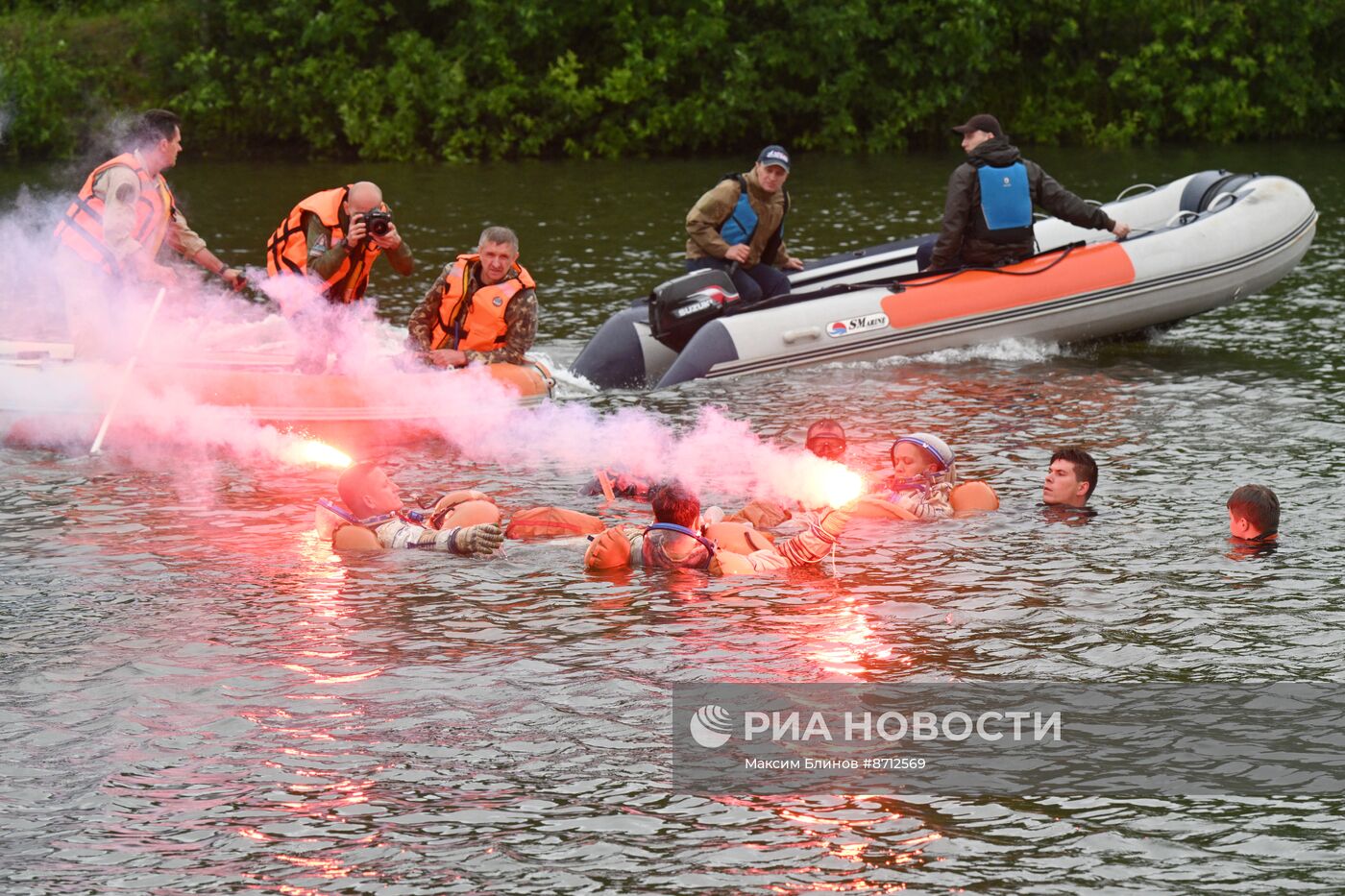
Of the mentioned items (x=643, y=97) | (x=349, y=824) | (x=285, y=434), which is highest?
(x=643, y=97)

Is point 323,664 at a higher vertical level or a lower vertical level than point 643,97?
lower

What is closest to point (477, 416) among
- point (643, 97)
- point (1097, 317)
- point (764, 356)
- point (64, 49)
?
point (764, 356)

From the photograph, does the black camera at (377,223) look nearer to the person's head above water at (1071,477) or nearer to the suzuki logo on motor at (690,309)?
the suzuki logo on motor at (690,309)

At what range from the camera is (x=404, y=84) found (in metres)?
30.9

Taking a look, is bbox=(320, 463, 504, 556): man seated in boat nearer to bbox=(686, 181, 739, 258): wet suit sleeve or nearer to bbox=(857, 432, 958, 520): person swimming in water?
bbox=(857, 432, 958, 520): person swimming in water

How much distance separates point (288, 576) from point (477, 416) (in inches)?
120

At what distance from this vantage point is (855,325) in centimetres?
1335

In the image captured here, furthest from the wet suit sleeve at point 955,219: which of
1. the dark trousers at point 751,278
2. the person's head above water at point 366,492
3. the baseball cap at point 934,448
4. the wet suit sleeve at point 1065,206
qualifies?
the person's head above water at point 366,492

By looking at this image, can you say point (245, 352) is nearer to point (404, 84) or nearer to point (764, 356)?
point (764, 356)

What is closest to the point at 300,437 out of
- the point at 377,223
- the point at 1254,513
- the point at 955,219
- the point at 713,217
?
the point at 377,223

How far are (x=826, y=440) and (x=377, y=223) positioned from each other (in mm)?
3386

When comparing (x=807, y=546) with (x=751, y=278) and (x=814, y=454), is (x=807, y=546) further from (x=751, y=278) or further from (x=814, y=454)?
(x=751, y=278)

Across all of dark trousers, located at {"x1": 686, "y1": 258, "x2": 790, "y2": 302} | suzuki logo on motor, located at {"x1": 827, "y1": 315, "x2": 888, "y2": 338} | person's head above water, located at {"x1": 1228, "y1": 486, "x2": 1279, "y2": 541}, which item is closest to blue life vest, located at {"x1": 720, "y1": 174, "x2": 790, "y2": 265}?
dark trousers, located at {"x1": 686, "y1": 258, "x2": 790, "y2": 302}

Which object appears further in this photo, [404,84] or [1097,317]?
[404,84]
